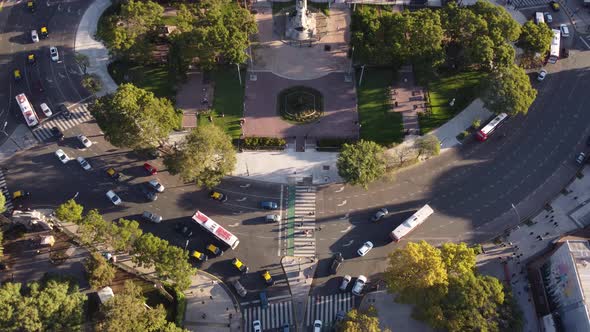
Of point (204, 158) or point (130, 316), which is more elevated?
point (204, 158)

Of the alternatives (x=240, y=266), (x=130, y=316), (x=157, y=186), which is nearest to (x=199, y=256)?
(x=240, y=266)

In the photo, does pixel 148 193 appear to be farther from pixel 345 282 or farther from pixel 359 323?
pixel 359 323

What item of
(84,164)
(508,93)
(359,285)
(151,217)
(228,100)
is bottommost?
(359,285)

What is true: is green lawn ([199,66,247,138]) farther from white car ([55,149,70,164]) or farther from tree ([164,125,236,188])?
white car ([55,149,70,164])

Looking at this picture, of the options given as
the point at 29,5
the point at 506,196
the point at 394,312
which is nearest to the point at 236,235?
the point at 394,312

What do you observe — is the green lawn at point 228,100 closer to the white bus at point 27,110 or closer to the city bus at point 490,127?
the white bus at point 27,110

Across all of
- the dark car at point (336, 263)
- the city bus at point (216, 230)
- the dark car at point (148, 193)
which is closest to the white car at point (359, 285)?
the dark car at point (336, 263)

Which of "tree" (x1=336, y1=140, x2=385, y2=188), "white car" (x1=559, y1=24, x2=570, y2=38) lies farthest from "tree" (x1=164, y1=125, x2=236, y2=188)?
"white car" (x1=559, y1=24, x2=570, y2=38)
